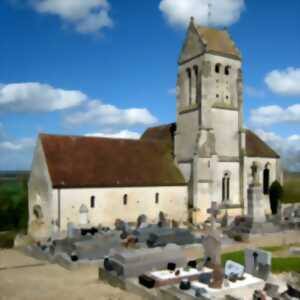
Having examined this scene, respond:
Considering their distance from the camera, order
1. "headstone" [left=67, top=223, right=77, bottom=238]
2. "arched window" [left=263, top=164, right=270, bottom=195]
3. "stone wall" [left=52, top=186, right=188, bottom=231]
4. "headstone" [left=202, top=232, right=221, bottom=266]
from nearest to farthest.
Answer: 1. "headstone" [left=202, top=232, right=221, bottom=266]
2. "headstone" [left=67, top=223, right=77, bottom=238]
3. "stone wall" [left=52, top=186, right=188, bottom=231]
4. "arched window" [left=263, top=164, right=270, bottom=195]

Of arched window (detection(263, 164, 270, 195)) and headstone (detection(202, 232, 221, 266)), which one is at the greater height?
arched window (detection(263, 164, 270, 195))

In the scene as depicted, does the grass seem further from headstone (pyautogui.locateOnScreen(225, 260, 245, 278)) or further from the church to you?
the church

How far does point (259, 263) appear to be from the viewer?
14047 mm

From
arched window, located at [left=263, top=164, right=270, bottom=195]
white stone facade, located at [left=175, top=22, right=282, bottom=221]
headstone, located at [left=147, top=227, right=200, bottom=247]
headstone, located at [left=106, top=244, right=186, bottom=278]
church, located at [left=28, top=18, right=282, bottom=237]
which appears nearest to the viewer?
headstone, located at [left=106, top=244, right=186, bottom=278]

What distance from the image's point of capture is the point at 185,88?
32.5m

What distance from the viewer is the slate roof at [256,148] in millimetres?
33812

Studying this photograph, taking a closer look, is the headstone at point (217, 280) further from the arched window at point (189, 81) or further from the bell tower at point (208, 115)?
the arched window at point (189, 81)

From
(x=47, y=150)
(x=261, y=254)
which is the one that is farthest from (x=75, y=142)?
(x=261, y=254)

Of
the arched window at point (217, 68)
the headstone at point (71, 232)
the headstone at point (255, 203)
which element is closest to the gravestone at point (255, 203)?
the headstone at point (255, 203)

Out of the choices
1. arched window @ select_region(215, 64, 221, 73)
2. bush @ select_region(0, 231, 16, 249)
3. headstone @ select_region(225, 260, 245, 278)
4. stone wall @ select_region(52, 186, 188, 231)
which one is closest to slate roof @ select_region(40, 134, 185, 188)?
stone wall @ select_region(52, 186, 188, 231)

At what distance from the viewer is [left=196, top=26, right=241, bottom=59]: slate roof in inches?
1226

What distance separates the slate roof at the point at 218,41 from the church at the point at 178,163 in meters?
0.12

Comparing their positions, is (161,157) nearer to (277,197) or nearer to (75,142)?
(75,142)

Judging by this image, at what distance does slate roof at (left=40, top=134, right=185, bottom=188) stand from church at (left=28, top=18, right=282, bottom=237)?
74 mm
